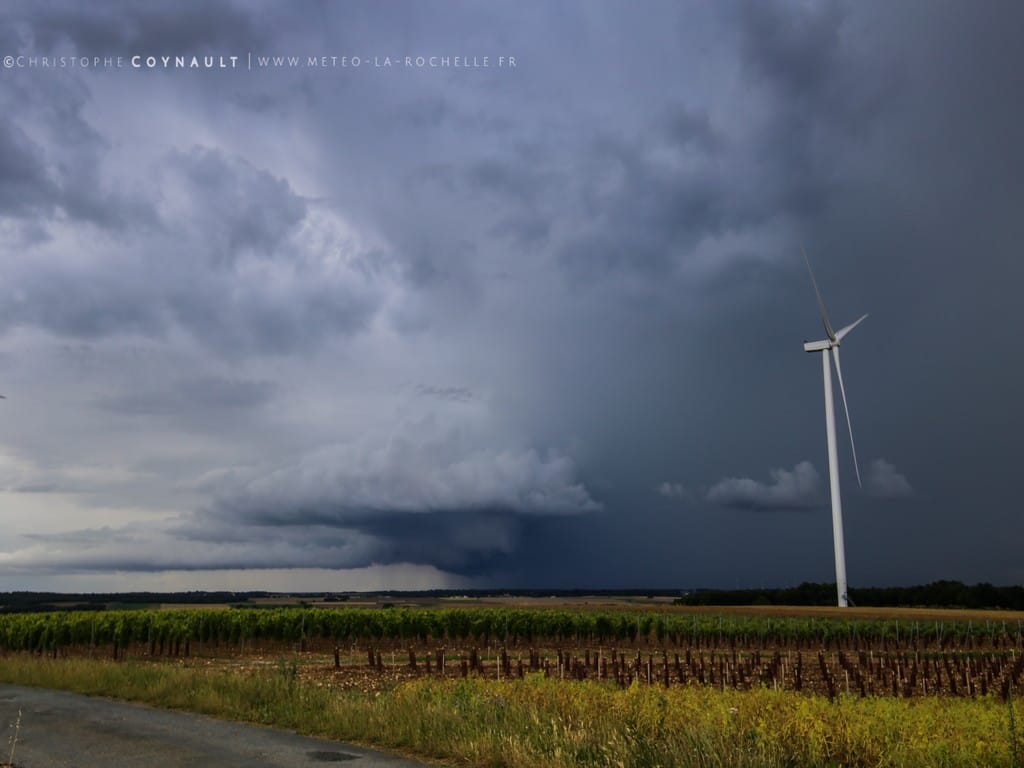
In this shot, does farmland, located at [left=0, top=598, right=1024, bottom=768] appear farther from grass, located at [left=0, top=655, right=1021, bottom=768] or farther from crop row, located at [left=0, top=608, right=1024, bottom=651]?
crop row, located at [left=0, top=608, right=1024, bottom=651]

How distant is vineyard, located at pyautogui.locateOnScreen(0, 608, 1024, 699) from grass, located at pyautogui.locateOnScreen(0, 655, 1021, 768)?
16910mm

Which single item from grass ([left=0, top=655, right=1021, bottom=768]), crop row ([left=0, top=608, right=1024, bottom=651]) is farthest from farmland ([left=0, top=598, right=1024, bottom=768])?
crop row ([left=0, top=608, right=1024, bottom=651])

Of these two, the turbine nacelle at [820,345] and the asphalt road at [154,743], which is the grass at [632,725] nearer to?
the asphalt road at [154,743]

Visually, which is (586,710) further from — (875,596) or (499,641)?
(875,596)

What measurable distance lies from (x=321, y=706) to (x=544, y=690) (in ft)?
18.6

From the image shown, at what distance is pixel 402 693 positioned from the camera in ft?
64.5

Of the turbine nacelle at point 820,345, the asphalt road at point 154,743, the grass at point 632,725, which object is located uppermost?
the turbine nacelle at point 820,345

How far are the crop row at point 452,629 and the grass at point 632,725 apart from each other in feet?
122

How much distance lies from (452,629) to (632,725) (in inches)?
2117

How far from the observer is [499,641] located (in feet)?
215

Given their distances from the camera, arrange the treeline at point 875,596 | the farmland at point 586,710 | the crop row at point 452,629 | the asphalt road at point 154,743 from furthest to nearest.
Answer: the treeline at point 875,596, the crop row at point 452,629, the asphalt road at point 154,743, the farmland at point 586,710

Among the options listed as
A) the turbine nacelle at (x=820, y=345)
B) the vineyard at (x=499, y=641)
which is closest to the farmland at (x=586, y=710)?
the vineyard at (x=499, y=641)

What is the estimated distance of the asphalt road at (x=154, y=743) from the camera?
14.7 metres

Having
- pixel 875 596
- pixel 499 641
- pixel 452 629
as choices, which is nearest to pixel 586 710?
pixel 499 641
